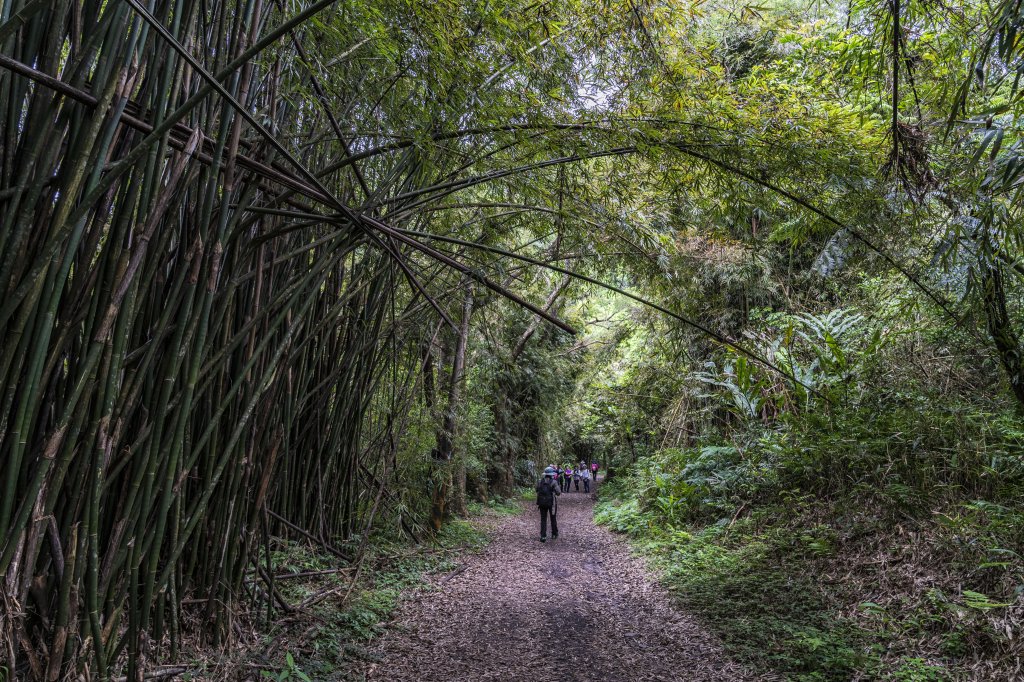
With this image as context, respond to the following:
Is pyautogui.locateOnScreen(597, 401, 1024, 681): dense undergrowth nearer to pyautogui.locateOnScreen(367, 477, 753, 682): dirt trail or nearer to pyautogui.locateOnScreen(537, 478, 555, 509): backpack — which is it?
pyautogui.locateOnScreen(367, 477, 753, 682): dirt trail

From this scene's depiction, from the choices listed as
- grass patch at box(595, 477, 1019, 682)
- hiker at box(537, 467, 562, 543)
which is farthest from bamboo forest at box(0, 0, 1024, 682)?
hiker at box(537, 467, 562, 543)

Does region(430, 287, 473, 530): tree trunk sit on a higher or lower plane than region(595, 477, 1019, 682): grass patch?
higher

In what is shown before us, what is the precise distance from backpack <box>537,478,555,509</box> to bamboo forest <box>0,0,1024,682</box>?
35.2 inches

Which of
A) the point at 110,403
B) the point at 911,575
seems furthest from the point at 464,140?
the point at 911,575

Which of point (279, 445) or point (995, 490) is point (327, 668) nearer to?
point (279, 445)

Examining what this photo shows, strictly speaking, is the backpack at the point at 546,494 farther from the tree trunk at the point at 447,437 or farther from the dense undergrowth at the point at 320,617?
the dense undergrowth at the point at 320,617

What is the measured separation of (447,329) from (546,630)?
319 centimetres

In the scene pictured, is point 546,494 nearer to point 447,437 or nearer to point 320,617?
point 447,437

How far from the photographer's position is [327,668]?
245 centimetres

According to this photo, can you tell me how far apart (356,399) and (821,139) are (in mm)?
3022

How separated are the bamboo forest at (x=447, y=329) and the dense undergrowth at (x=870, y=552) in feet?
0.07

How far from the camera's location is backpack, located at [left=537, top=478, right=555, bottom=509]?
646 cm

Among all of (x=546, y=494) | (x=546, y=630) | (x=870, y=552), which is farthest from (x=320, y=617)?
(x=546, y=494)

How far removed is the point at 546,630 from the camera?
3.33m
